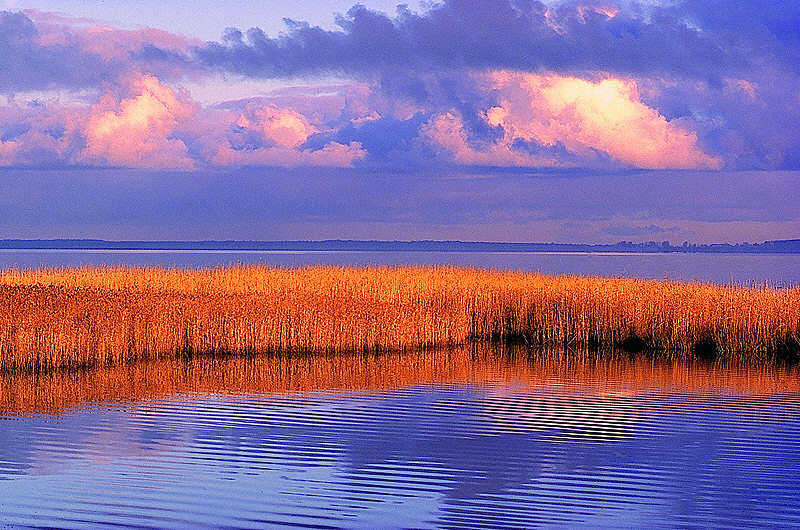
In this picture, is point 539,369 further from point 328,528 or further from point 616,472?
point 328,528

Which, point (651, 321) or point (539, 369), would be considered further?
point (651, 321)

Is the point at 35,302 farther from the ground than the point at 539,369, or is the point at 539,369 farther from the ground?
the point at 35,302

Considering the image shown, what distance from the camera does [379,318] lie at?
59.2ft

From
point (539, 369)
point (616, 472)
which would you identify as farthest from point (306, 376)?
point (616, 472)

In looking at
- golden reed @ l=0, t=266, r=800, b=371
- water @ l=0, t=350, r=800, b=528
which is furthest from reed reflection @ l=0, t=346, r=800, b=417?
golden reed @ l=0, t=266, r=800, b=371

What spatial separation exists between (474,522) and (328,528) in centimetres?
96

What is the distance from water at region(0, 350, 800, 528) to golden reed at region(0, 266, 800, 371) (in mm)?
892

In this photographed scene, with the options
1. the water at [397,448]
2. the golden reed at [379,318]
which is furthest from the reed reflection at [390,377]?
the golden reed at [379,318]

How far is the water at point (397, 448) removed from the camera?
7.35 meters

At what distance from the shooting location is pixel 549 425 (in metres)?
10.9

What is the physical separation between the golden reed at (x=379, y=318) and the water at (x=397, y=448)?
0.89 m

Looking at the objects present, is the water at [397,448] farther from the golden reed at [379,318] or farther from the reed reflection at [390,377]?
the golden reed at [379,318]

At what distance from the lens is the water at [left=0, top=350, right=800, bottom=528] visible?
Answer: 24.1 ft

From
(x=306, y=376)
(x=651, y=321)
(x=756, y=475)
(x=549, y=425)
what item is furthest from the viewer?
(x=651, y=321)
